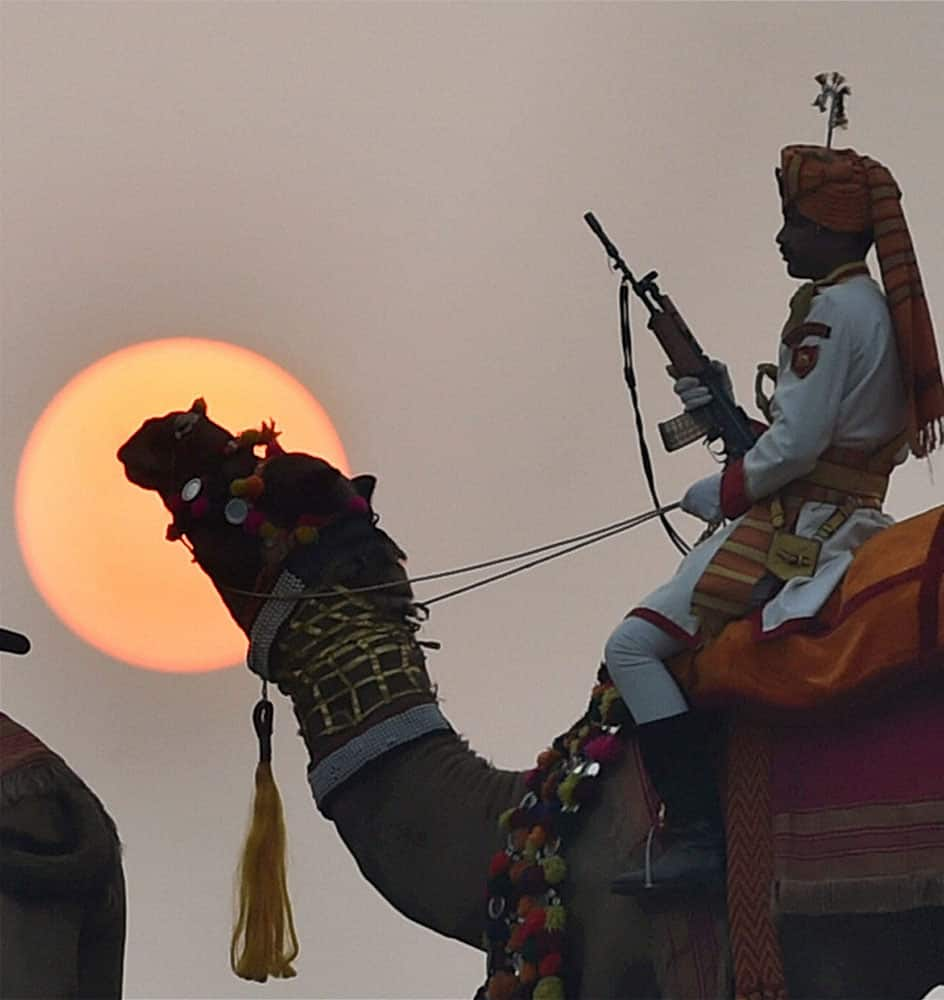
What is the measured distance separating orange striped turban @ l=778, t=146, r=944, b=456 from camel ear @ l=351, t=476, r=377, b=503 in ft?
6.21

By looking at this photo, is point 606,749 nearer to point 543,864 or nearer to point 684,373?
point 543,864

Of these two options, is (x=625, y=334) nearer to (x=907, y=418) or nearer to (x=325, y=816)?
(x=907, y=418)

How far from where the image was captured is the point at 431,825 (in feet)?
32.0

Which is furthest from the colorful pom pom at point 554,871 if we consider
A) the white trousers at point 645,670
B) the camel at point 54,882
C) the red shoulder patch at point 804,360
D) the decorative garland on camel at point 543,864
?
the red shoulder patch at point 804,360

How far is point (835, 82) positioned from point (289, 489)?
7.57 ft

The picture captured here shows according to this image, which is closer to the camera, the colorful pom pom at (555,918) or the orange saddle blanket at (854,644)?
the orange saddle blanket at (854,644)

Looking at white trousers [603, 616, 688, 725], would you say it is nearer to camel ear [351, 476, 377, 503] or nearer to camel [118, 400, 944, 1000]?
camel [118, 400, 944, 1000]

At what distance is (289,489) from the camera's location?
33.4 feet

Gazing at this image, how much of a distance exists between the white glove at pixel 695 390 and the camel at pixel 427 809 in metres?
1.14

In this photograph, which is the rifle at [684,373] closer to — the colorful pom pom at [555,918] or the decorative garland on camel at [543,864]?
the decorative garland on camel at [543,864]

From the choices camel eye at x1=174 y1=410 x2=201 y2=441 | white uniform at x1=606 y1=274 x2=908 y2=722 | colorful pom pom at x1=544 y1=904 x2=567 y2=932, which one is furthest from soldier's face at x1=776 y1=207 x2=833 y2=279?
camel eye at x1=174 y1=410 x2=201 y2=441

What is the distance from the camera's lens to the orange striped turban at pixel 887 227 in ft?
29.9

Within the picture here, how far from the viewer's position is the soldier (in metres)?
8.98

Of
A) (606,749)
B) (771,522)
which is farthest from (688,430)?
(606,749)
